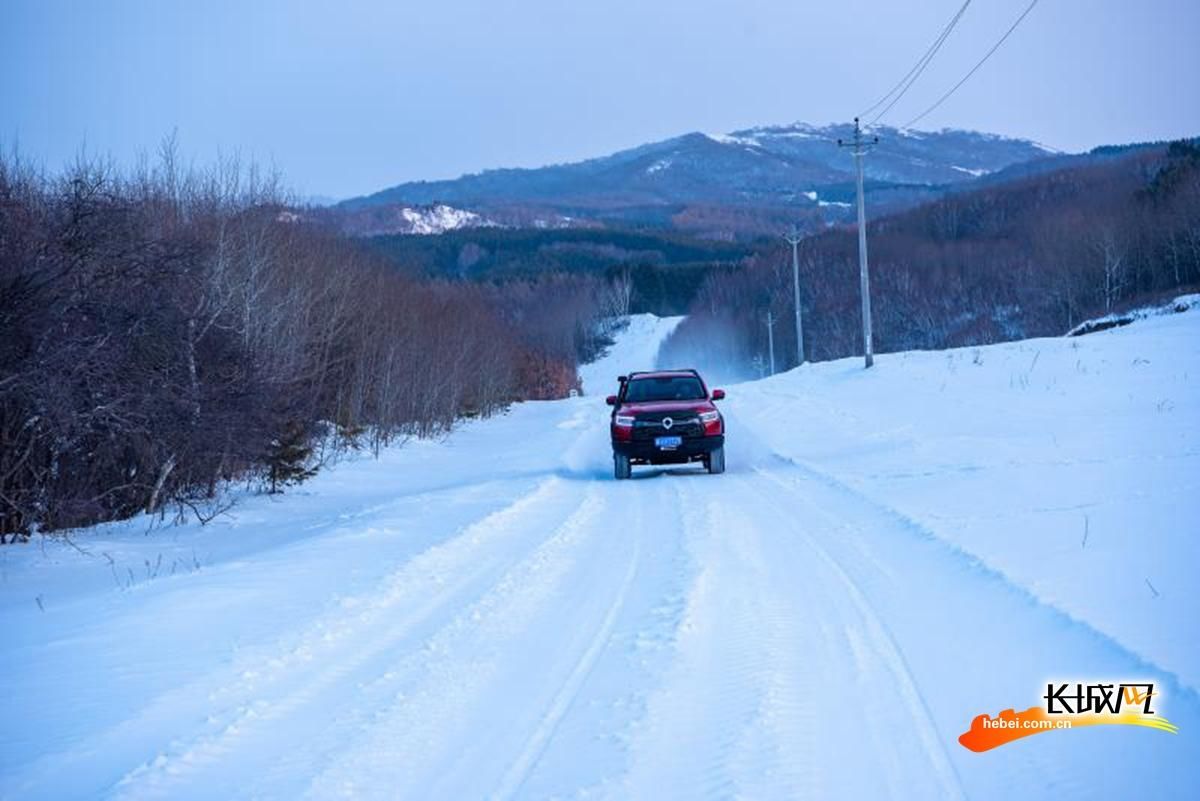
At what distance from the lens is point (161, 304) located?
13742 mm

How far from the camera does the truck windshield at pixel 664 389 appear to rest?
62.3 feet

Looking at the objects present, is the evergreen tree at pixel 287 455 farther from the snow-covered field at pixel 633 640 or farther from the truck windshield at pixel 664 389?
the truck windshield at pixel 664 389

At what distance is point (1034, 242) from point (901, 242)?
20.0 meters

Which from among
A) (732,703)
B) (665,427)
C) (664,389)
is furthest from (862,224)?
(732,703)

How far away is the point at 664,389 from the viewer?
63.1 feet

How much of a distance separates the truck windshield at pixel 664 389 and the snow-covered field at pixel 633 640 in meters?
3.66

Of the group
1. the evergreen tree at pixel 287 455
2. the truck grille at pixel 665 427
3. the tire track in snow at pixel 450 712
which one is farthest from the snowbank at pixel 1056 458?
the evergreen tree at pixel 287 455

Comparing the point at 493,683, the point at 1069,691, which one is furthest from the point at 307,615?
the point at 1069,691

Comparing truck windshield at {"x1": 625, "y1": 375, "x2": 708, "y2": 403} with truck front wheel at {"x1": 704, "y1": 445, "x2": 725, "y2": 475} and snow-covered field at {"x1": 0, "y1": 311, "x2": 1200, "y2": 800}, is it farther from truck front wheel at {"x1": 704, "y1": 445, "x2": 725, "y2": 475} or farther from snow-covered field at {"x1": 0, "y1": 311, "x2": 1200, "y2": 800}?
snow-covered field at {"x1": 0, "y1": 311, "x2": 1200, "y2": 800}

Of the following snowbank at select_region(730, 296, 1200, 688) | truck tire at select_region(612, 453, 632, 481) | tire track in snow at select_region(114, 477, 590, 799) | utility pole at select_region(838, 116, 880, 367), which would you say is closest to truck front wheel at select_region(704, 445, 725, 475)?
truck tire at select_region(612, 453, 632, 481)

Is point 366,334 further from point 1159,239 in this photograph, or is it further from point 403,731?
point 1159,239

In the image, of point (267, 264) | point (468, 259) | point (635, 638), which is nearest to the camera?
point (635, 638)

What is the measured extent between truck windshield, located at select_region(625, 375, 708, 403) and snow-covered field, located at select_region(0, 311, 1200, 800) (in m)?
3.66

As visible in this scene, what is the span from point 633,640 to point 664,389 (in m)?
12.2
